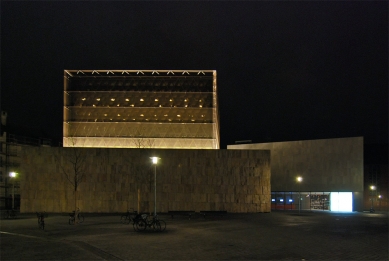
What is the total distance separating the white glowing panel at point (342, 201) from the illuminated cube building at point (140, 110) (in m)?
16.1

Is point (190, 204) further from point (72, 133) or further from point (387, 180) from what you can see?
point (387, 180)

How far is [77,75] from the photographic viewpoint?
5094cm

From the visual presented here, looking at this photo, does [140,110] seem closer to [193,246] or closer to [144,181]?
[144,181]

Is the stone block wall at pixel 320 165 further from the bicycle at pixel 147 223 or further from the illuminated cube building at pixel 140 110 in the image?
the bicycle at pixel 147 223

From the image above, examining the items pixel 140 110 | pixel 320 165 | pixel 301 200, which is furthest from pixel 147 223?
pixel 301 200

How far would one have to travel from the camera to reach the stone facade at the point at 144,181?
131ft

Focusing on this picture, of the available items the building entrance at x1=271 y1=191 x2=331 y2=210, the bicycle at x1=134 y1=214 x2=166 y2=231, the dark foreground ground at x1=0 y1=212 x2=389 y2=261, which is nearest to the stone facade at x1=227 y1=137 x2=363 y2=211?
the building entrance at x1=271 y1=191 x2=331 y2=210

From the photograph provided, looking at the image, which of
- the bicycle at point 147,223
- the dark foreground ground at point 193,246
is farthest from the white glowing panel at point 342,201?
the bicycle at point 147,223

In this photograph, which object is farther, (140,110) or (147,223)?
(140,110)

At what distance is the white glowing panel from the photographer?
155 feet

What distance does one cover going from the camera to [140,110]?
4906 cm

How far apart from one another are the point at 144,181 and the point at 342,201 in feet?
81.0

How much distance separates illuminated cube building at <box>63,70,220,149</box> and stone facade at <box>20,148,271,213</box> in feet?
22.3

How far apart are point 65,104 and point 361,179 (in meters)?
37.4
